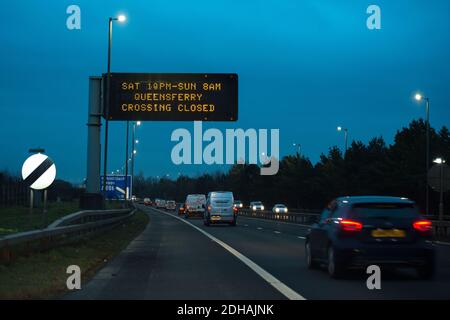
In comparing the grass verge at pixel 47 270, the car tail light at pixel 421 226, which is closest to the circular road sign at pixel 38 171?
the grass verge at pixel 47 270

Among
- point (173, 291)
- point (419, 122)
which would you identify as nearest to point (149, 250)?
point (173, 291)

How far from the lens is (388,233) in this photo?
14.8 metres

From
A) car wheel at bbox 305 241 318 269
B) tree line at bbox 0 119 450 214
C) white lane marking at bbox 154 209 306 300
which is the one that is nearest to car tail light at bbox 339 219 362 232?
white lane marking at bbox 154 209 306 300

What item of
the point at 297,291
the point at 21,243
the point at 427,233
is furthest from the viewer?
the point at 21,243

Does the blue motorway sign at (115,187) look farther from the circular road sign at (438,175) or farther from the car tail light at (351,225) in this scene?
the car tail light at (351,225)

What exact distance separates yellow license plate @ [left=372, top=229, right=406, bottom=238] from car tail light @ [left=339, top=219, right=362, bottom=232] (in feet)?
1.00

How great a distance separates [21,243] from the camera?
16.1 meters

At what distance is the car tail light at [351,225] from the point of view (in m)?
14.9

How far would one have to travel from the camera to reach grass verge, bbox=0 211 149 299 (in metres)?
12.3

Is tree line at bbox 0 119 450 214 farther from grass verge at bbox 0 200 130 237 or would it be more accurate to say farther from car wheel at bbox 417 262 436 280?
car wheel at bbox 417 262 436 280

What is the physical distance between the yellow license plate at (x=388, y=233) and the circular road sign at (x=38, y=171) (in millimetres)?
7494

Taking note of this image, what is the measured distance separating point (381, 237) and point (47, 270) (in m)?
6.69

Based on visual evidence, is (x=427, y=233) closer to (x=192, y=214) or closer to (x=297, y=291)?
(x=297, y=291)
